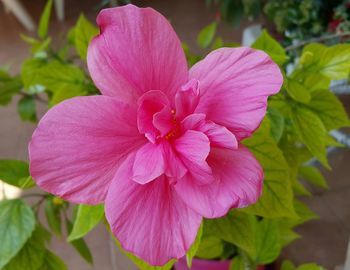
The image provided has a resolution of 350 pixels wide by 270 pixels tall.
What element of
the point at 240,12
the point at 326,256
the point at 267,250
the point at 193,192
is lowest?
the point at 326,256

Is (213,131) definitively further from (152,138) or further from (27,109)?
(27,109)

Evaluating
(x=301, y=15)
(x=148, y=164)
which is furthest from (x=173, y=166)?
(x=301, y=15)

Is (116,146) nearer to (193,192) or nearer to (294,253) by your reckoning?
(193,192)

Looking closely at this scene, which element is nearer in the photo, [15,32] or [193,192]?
[193,192]

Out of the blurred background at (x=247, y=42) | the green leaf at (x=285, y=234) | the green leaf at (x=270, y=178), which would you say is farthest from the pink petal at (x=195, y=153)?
the blurred background at (x=247, y=42)

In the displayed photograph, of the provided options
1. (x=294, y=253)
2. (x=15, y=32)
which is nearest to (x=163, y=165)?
(x=294, y=253)

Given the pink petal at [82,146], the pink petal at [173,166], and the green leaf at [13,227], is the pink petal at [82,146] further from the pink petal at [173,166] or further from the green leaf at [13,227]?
the green leaf at [13,227]

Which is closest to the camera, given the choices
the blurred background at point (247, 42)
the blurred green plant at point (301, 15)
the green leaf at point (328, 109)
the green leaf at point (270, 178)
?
the green leaf at point (270, 178)
